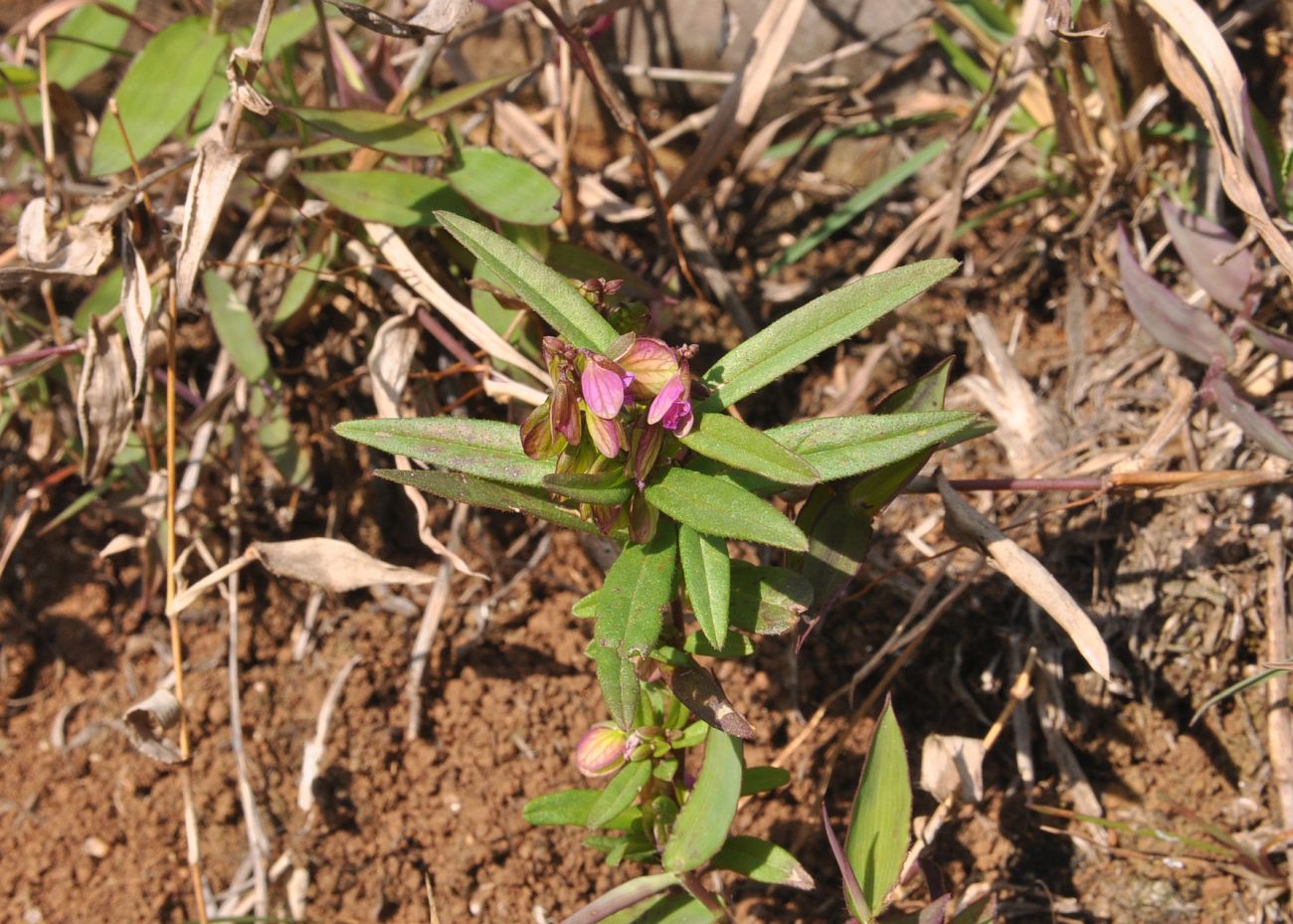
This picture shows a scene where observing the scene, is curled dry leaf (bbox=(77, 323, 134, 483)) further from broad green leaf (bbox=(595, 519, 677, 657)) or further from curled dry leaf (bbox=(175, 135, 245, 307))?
broad green leaf (bbox=(595, 519, 677, 657))

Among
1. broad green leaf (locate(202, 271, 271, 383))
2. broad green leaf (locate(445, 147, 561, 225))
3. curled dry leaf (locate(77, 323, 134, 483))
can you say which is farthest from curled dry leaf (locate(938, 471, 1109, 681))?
curled dry leaf (locate(77, 323, 134, 483))

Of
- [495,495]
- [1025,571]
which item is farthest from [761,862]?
[495,495]

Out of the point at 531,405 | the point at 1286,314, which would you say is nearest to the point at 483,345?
the point at 531,405

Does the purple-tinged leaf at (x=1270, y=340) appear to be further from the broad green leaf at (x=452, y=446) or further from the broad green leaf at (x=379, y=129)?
the broad green leaf at (x=379, y=129)

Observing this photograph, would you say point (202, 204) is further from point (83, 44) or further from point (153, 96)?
point (83, 44)

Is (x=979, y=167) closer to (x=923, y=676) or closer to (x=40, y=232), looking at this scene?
(x=923, y=676)

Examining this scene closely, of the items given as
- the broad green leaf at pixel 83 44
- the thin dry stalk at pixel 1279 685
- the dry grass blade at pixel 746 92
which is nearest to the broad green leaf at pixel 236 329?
the broad green leaf at pixel 83 44

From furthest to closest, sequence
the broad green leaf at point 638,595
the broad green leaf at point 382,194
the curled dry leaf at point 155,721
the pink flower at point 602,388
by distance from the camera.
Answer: the broad green leaf at point 382,194
the curled dry leaf at point 155,721
the broad green leaf at point 638,595
the pink flower at point 602,388
